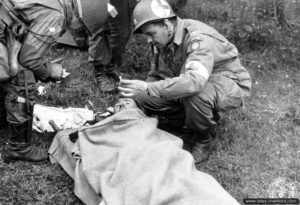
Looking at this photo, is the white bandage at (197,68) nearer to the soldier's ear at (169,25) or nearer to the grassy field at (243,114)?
the soldier's ear at (169,25)

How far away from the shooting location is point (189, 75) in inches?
154

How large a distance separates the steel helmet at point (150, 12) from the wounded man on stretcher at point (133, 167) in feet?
2.69

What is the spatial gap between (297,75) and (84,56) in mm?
2962

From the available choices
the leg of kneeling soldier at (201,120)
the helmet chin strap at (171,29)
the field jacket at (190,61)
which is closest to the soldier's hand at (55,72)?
the field jacket at (190,61)

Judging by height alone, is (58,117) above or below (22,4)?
below

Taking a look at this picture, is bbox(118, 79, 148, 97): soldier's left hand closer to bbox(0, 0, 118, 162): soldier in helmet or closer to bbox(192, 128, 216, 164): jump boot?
bbox(0, 0, 118, 162): soldier in helmet

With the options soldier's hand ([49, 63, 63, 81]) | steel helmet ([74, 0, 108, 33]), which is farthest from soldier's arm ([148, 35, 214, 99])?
soldier's hand ([49, 63, 63, 81])

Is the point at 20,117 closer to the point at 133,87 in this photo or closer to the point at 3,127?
the point at 3,127

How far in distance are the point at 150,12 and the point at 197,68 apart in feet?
2.15

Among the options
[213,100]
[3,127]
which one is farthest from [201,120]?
[3,127]

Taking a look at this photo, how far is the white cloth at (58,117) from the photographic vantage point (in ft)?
15.1

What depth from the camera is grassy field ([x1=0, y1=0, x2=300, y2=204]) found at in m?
4.05

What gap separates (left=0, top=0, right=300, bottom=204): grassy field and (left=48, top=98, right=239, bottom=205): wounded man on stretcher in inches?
13.4

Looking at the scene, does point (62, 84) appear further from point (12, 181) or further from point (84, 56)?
point (12, 181)
